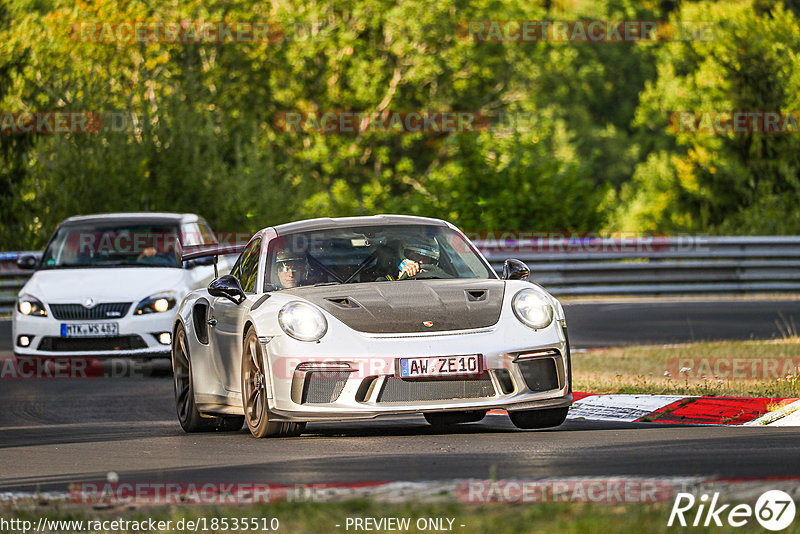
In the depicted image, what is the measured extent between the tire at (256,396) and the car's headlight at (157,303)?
610 cm

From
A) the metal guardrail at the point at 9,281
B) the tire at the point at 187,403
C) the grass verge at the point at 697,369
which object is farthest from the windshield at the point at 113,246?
the metal guardrail at the point at 9,281

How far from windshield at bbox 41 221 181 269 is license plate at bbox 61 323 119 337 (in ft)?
3.59

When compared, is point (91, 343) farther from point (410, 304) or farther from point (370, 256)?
point (410, 304)

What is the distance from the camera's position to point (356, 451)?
8.87 meters

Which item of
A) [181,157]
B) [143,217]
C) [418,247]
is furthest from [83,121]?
[418,247]

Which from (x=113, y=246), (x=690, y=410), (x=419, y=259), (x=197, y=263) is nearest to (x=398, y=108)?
(x=113, y=246)

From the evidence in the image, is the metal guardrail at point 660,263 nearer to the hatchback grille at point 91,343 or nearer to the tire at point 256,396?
the hatchback grille at point 91,343

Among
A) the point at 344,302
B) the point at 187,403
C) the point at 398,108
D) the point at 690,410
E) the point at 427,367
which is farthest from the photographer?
the point at 398,108

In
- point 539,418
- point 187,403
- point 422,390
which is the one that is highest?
point 422,390

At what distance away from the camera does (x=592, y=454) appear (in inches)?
325

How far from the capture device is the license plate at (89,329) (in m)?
16.0

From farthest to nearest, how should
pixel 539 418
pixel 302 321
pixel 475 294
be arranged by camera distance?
pixel 539 418
pixel 475 294
pixel 302 321

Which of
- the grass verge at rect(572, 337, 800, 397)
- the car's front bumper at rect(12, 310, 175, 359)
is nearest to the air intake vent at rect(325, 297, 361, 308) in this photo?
the grass verge at rect(572, 337, 800, 397)

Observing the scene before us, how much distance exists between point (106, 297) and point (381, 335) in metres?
7.35
